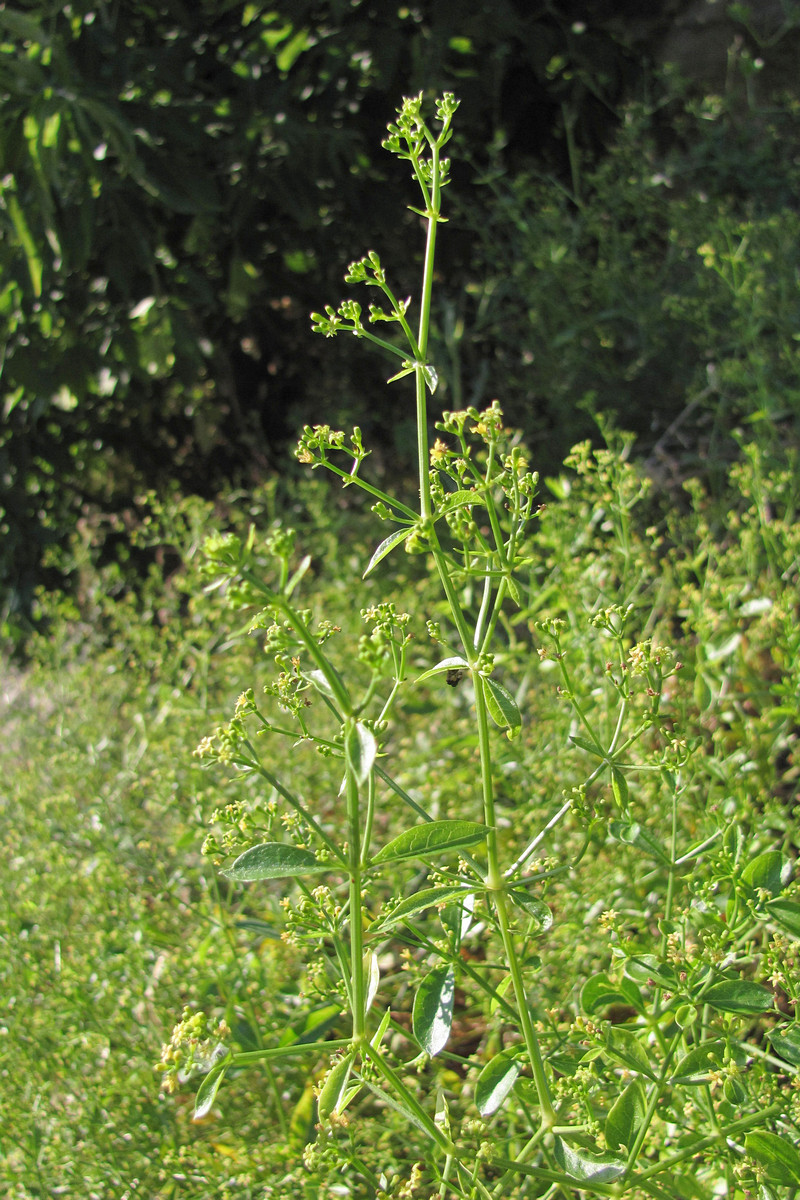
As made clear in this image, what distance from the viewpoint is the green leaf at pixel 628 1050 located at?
27.5 inches

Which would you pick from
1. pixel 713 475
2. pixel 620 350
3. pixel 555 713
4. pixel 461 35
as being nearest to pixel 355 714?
pixel 555 713

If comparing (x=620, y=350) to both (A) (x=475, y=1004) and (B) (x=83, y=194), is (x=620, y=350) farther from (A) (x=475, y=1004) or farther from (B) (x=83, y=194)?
(A) (x=475, y=1004)

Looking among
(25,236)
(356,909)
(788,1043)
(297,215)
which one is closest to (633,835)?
(788,1043)

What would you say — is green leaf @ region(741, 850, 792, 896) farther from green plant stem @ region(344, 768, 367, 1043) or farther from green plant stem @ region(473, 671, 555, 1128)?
green plant stem @ region(344, 768, 367, 1043)

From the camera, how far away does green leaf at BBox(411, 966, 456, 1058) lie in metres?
0.65

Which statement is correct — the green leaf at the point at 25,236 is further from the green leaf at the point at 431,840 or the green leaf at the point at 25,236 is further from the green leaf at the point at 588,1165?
the green leaf at the point at 588,1165

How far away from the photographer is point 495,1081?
0.70 meters

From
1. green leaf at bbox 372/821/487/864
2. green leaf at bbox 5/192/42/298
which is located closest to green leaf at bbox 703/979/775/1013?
green leaf at bbox 372/821/487/864

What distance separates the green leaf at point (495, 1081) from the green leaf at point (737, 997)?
0.49 feet

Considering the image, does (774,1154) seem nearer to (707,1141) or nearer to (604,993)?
(707,1141)

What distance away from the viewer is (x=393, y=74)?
2.53 meters

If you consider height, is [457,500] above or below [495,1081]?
above

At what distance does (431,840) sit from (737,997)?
279 millimetres

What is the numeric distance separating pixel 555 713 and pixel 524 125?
226 cm
